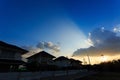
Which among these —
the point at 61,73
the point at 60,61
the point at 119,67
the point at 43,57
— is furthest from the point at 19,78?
the point at 60,61

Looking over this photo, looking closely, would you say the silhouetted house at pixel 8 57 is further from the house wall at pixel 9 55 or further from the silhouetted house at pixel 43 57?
the silhouetted house at pixel 43 57

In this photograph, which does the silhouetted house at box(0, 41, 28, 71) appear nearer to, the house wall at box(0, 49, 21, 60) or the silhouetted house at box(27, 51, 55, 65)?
the house wall at box(0, 49, 21, 60)

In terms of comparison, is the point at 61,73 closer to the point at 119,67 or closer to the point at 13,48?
the point at 13,48

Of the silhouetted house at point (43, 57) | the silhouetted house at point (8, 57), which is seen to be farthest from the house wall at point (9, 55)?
the silhouetted house at point (43, 57)

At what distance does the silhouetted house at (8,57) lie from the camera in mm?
35156

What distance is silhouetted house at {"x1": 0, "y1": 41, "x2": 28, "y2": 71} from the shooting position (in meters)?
35.2

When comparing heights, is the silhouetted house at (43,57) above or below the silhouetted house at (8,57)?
above

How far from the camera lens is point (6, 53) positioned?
37.1 m

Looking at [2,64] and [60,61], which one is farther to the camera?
[60,61]

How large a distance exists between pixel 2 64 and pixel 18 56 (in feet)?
20.0

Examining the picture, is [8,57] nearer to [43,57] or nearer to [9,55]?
[9,55]

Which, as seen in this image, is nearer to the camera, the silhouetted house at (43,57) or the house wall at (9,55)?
the house wall at (9,55)

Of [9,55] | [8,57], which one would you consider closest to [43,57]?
[9,55]

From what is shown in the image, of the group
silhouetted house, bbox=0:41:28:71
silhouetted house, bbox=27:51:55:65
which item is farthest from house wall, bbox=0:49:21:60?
silhouetted house, bbox=27:51:55:65
